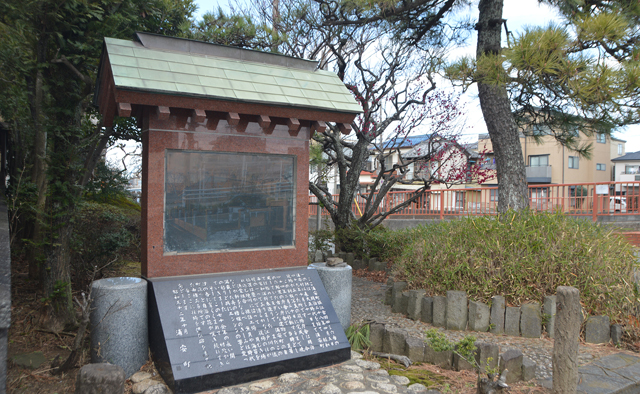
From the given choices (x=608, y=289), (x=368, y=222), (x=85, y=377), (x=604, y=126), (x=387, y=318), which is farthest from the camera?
(x=368, y=222)

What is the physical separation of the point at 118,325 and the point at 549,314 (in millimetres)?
4667

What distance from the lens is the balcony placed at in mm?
31298

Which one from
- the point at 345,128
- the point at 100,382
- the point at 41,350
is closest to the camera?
the point at 100,382

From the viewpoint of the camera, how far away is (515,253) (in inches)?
214

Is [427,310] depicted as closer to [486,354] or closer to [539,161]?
[486,354]

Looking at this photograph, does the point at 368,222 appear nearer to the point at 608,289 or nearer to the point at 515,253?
the point at 515,253

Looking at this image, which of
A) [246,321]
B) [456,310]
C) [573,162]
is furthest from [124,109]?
[573,162]

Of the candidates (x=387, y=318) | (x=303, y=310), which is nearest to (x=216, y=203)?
(x=303, y=310)

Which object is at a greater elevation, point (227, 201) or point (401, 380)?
point (227, 201)

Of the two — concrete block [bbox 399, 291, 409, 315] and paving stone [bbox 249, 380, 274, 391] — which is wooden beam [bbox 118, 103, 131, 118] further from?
concrete block [bbox 399, 291, 409, 315]

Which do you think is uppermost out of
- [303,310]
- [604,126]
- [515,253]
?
[604,126]

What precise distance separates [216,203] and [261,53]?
205 cm

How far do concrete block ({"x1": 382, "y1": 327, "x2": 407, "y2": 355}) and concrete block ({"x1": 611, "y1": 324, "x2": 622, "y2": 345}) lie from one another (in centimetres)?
246

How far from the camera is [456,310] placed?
16.8 feet
